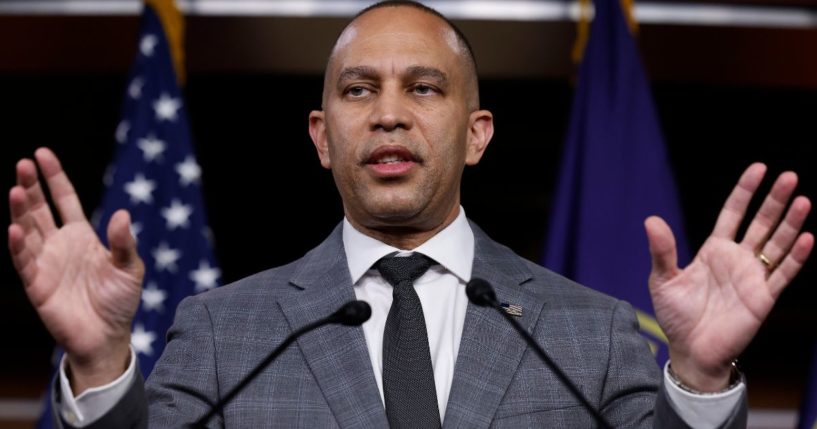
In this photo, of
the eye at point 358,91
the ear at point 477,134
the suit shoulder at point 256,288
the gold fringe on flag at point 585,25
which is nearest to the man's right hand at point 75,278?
the suit shoulder at point 256,288

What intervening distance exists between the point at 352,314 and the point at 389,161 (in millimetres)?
412

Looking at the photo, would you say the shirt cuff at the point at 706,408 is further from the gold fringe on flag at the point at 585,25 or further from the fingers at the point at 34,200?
the gold fringe on flag at the point at 585,25

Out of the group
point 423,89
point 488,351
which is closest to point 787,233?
point 488,351

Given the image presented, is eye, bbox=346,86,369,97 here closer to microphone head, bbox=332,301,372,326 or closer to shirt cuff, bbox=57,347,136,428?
microphone head, bbox=332,301,372,326

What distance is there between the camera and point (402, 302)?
5.41 feet

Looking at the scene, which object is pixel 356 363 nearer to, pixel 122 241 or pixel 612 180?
pixel 122 241

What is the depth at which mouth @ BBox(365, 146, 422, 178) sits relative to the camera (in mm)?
1719

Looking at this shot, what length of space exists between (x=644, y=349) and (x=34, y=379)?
3.13 m

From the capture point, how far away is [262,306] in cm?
171

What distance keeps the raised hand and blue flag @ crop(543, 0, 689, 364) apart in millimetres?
1442

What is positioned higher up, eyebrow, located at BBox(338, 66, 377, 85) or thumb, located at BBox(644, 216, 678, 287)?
eyebrow, located at BBox(338, 66, 377, 85)

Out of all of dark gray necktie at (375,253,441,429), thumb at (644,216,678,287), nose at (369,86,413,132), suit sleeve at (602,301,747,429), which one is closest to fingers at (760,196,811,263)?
thumb at (644,216,678,287)

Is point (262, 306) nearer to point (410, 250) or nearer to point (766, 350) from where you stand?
point (410, 250)

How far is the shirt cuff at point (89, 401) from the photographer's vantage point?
50.7 inches
